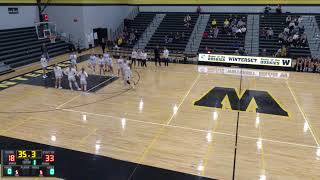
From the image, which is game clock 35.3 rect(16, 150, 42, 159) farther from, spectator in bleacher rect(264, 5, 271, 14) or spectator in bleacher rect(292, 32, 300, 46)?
spectator in bleacher rect(264, 5, 271, 14)

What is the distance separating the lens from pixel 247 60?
24062mm

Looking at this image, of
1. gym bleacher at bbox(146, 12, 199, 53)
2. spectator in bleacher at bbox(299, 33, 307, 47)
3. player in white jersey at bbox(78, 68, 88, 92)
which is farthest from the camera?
gym bleacher at bbox(146, 12, 199, 53)

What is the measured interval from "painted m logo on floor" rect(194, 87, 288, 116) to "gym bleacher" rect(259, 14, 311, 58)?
10.8 metres

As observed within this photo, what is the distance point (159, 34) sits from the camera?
3156cm

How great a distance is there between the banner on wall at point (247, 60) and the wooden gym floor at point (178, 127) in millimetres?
4505

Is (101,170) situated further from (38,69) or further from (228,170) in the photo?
(38,69)

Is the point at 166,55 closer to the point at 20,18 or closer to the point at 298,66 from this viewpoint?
the point at 298,66

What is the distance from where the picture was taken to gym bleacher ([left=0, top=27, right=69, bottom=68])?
2369 cm

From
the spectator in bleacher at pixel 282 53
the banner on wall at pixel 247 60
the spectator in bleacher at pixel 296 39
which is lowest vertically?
the banner on wall at pixel 247 60

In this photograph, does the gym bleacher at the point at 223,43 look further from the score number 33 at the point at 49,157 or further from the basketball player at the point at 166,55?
the score number 33 at the point at 49,157

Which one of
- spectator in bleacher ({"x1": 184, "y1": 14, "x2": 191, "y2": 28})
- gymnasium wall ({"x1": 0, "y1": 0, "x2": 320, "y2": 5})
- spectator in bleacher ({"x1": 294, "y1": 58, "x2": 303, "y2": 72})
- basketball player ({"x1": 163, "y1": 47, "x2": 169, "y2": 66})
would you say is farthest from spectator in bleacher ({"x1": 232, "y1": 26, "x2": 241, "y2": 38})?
basketball player ({"x1": 163, "y1": 47, "x2": 169, "y2": 66})

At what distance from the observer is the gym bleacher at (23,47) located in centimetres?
2369
